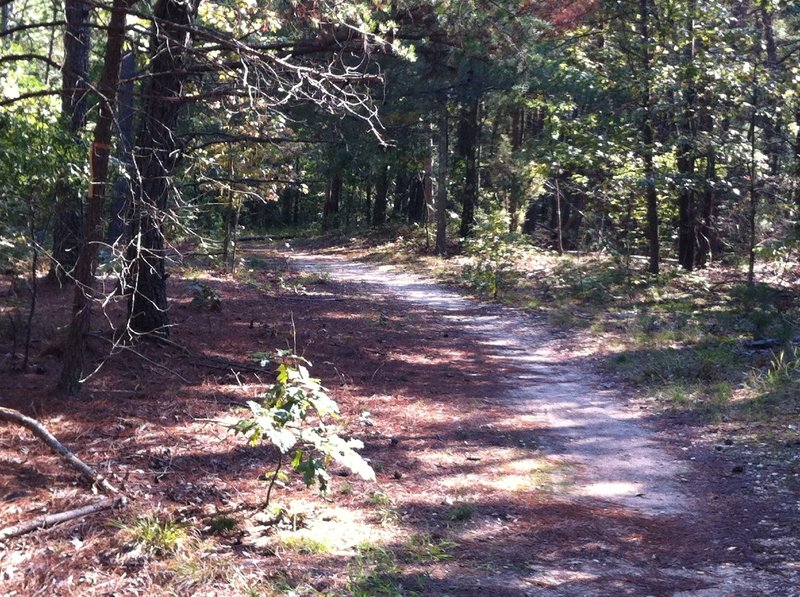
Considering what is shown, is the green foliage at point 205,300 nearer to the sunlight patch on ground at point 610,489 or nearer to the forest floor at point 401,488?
the forest floor at point 401,488

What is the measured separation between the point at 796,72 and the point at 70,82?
44.7 ft

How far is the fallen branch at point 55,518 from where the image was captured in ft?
14.8

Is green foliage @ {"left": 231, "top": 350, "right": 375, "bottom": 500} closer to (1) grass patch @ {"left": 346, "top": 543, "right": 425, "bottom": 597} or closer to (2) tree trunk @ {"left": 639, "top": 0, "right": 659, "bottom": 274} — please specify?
(1) grass patch @ {"left": 346, "top": 543, "right": 425, "bottom": 597}

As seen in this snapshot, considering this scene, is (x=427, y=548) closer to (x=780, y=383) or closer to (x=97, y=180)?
(x=97, y=180)

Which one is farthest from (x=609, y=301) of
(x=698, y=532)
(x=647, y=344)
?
(x=698, y=532)

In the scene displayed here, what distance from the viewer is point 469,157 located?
96.4ft

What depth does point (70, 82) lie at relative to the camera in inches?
314

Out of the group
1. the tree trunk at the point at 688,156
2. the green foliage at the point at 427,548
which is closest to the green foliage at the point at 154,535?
the green foliage at the point at 427,548

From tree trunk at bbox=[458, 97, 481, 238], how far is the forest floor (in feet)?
61.9

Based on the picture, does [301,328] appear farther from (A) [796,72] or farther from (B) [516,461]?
(A) [796,72]

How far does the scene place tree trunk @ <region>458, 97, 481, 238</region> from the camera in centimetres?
2908

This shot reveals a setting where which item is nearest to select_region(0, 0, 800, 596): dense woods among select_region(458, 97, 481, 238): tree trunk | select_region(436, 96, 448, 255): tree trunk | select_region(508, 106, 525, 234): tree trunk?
select_region(436, 96, 448, 255): tree trunk

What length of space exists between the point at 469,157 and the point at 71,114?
22695 millimetres

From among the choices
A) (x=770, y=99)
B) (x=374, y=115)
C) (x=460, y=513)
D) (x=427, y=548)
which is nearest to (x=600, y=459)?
(x=460, y=513)
